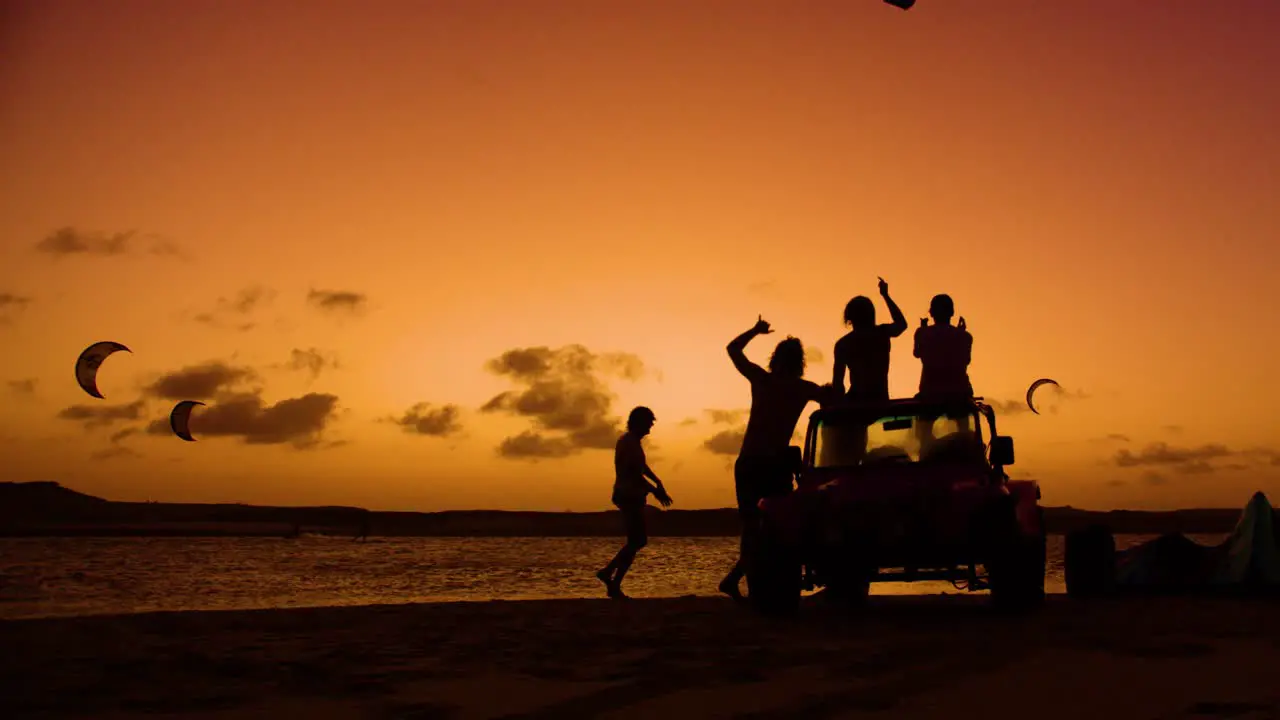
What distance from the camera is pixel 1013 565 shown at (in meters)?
9.99

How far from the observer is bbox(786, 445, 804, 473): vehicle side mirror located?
10375 millimetres

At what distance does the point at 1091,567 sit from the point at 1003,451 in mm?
3885

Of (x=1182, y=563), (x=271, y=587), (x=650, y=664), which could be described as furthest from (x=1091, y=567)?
(x=271, y=587)

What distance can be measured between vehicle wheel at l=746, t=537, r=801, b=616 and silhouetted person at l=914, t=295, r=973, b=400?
2177 millimetres

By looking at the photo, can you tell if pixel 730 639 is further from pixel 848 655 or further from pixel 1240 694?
pixel 1240 694

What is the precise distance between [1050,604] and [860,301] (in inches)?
135

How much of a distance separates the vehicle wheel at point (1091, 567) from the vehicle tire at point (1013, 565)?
2.98m

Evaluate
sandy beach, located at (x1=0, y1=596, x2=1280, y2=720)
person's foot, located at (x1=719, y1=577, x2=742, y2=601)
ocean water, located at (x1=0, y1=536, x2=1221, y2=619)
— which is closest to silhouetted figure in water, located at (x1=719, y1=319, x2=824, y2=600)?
sandy beach, located at (x1=0, y1=596, x2=1280, y2=720)

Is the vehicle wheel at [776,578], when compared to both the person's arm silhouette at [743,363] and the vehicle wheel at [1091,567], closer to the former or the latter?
the person's arm silhouette at [743,363]

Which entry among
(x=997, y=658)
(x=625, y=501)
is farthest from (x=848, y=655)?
(x=625, y=501)

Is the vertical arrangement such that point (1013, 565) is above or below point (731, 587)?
above

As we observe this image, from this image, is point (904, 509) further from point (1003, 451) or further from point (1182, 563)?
point (1182, 563)

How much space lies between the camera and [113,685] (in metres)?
6.92

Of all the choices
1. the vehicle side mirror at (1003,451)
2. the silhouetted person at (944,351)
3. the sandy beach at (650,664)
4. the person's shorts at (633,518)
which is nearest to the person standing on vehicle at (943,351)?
the silhouetted person at (944,351)
